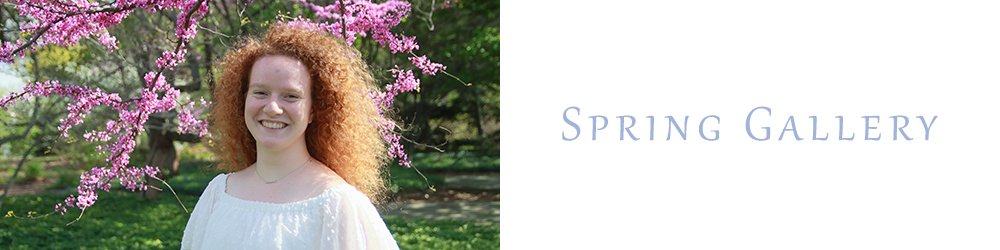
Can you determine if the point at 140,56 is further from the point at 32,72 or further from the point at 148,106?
the point at 148,106

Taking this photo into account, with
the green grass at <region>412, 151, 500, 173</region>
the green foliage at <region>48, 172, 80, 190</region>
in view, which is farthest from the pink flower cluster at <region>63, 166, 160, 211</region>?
the green grass at <region>412, 151, 500, 173</region>

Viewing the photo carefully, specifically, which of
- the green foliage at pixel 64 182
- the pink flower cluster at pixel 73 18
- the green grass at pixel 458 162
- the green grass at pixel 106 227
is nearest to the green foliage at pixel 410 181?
the green grass at pixel 458 162

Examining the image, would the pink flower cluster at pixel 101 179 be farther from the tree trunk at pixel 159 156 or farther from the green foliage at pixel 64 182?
the green foliage at pixel 64 182

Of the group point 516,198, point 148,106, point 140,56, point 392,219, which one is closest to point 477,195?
point 392,219

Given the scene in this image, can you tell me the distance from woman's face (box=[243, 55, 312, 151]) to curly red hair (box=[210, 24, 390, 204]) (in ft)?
0.10

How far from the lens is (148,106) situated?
239 centimetres

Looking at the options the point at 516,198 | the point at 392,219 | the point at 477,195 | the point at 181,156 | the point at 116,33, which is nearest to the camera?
the point at 516,198

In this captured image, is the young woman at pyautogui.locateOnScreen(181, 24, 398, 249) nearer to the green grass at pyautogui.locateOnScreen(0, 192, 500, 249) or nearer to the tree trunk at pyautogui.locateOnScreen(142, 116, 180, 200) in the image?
the green grass at pyautogui.locateOnScreen(0, 192, 500, 249)

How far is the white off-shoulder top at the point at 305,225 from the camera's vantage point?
1303 mm

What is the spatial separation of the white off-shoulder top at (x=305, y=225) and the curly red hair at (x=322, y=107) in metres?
0.16

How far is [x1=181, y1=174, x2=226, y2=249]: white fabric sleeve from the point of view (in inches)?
57.9

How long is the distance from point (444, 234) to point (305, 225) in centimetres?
401

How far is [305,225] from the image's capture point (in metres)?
1.31

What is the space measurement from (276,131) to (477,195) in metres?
7.08
